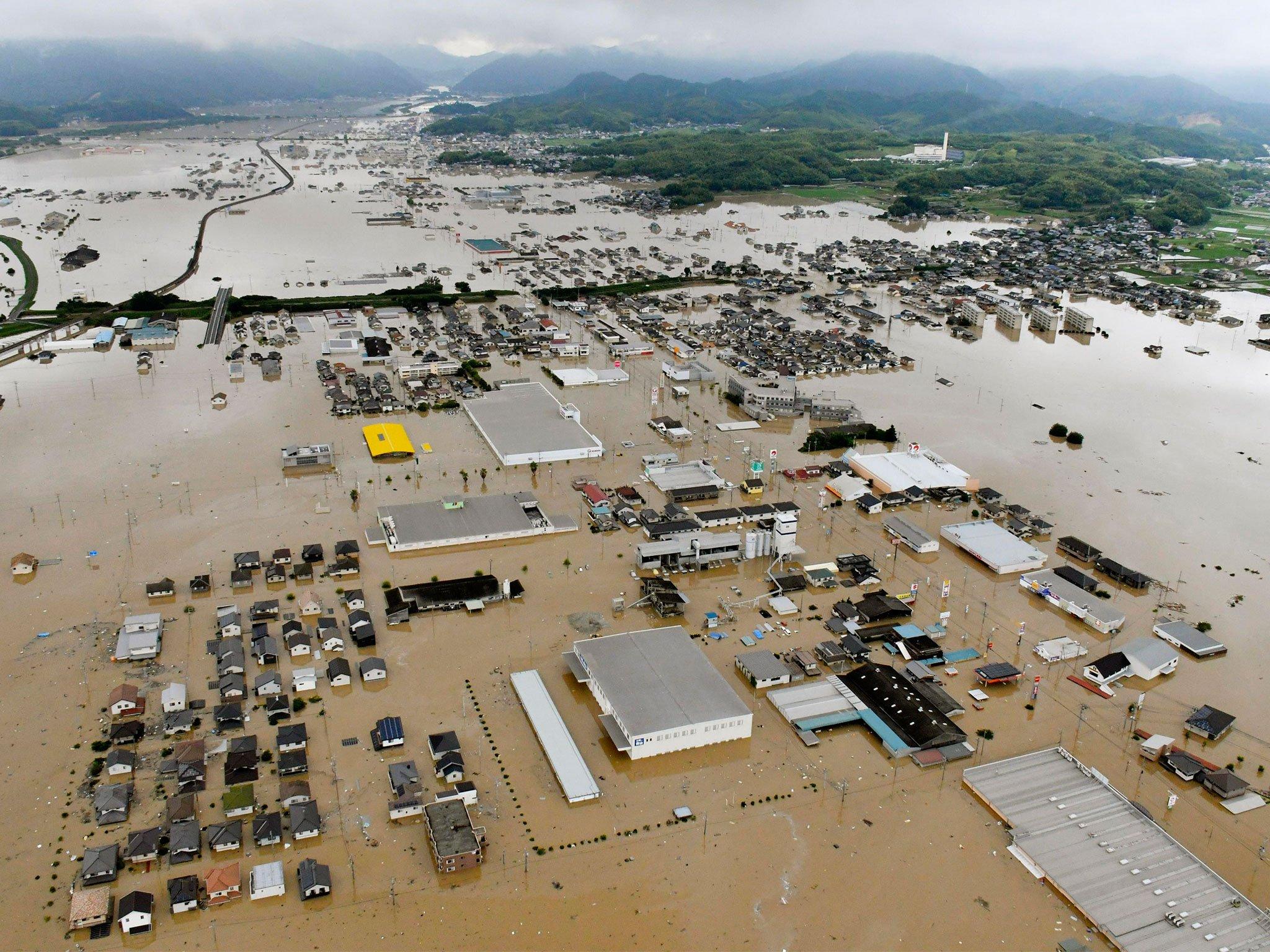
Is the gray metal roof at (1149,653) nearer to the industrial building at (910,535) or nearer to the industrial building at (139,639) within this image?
the industrial building at (910,535)

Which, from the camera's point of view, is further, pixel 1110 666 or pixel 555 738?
pixel 1110 666

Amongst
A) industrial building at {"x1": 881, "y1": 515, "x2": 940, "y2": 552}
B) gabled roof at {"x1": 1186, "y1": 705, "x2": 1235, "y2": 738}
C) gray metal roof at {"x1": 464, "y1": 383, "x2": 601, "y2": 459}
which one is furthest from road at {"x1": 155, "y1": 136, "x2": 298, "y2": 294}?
gabled roof at {"x1": 1186, "y1": 705, "x2": 1235, "y2": 738}

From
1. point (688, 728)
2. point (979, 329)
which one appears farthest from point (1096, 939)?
point (979, 329)

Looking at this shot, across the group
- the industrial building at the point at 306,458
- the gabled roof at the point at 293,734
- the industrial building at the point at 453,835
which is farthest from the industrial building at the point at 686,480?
the industrial building at the point at 453,835

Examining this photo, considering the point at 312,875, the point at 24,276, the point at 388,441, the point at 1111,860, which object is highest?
the point at 24,276

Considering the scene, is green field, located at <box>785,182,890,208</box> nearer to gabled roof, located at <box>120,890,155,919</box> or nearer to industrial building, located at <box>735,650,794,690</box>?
industrial building, located at <box>735,650,794,690</box>

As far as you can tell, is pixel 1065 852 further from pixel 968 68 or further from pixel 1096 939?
pixel 968 68

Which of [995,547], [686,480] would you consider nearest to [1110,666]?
[995,547]

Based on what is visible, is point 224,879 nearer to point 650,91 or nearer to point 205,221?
point 205,221
